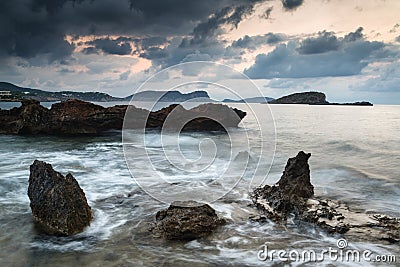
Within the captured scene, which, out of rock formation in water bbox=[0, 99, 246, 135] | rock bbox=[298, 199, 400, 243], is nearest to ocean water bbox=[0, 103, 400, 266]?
rock bbox=[298, 199, 400, 243]

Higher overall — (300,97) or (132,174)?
(300,97)

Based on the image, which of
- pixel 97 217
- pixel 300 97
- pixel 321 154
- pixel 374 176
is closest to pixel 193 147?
pixel 321 154

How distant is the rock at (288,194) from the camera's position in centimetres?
681

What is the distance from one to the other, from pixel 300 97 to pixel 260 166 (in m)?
178

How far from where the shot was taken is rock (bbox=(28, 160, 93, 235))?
5.86 m

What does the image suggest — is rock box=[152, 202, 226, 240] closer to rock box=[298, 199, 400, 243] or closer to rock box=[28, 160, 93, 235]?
rock box=[28, 160, 93, 235]

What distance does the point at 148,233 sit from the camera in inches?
231

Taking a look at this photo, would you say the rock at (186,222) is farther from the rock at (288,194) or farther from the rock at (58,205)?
the rock at (58,205)

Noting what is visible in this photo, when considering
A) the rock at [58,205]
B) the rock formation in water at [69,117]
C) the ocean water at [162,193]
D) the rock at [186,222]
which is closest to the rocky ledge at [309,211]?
the ocean water at [162,193]

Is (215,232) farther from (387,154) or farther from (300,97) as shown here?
(300,97)

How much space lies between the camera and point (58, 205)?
5.98 m
